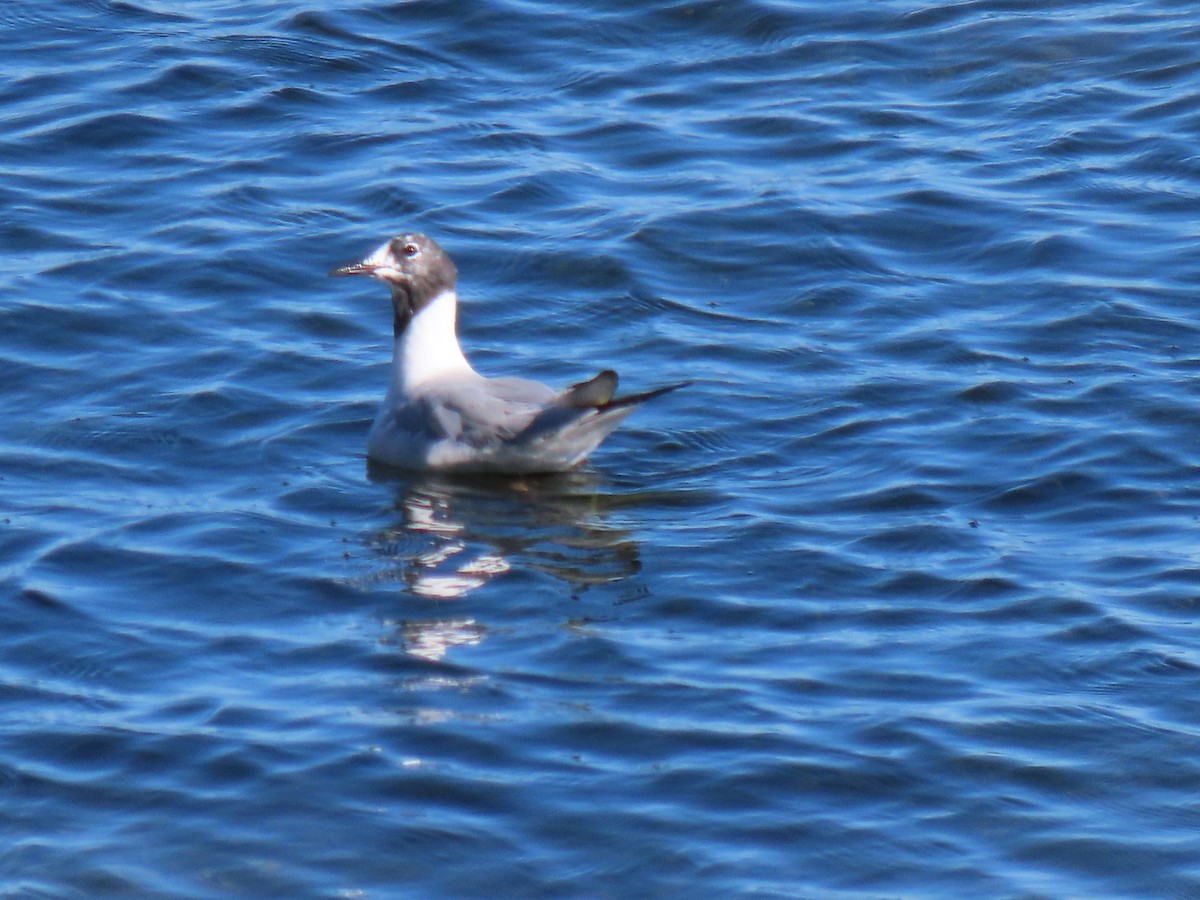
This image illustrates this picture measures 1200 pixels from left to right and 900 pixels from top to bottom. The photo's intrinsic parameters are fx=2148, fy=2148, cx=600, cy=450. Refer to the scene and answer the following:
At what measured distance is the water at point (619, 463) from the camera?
636 centimetres

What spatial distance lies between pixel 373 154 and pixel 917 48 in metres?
4.02

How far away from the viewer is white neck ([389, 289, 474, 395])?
384 inches

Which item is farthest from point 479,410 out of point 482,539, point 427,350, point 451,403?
point 482,539

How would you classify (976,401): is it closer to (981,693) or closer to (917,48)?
(981,693)

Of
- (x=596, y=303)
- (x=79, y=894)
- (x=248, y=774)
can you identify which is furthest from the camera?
(x=596, y=303)

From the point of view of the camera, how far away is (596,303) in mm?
11148

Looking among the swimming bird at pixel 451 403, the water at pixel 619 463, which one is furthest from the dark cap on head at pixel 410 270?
the water at pixel 619 463

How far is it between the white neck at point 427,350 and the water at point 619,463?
1.54ft

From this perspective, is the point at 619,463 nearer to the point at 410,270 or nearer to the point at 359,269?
the point at 410,270

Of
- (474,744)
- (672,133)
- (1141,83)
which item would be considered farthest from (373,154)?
(474,744)

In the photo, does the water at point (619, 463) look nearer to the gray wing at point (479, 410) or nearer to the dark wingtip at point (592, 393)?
the gray wing at point (479, 410)

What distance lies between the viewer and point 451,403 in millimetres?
9430

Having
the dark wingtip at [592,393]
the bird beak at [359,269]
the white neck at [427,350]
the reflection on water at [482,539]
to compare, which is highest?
the bird beak at [359,269]

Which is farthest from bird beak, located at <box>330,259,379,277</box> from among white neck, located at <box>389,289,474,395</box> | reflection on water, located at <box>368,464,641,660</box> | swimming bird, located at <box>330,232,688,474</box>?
reflection on water, located at <box>368,464,641,660</box>
